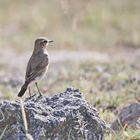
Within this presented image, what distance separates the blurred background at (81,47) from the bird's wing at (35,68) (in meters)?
0.86

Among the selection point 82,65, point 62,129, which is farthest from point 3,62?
point 62,129

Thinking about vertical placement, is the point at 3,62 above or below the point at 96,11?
below

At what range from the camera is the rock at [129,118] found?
7.40m

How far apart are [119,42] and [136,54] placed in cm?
137

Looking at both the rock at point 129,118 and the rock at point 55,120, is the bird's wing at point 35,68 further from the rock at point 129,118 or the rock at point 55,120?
the rock at point 55,120

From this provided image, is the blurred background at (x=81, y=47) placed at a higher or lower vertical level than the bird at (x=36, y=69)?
higher

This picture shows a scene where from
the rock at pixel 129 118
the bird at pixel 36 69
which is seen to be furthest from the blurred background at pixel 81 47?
the bird at pixel 36 69

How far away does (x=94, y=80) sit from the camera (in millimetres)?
11359

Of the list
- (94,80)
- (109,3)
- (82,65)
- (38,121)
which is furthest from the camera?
(109,3)

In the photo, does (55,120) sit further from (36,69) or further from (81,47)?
(81,47)

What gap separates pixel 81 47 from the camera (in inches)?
643

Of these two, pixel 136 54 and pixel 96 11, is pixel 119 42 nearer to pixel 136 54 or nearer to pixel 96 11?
pixel 136 54

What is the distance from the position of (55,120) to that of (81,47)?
10343 millimetres

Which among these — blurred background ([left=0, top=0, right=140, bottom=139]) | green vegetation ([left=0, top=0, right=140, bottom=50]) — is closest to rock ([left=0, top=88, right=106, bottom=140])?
blurred background ([left=0, top=0, right=140, bottom=139])
